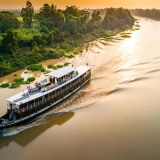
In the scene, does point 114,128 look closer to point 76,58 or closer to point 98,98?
point 98,98

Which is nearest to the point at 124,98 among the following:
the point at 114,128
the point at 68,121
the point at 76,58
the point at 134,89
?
the point at 134,89

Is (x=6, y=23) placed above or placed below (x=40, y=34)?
above

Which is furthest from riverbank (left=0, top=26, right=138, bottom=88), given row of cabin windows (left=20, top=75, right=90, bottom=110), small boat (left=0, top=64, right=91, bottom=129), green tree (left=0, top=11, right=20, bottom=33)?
green tree (left=0, top=11, right=20, bottom=33)

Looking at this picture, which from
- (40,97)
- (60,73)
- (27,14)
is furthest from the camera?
(27,14)

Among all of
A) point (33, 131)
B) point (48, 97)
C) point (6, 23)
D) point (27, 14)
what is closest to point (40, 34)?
point (6, 23)

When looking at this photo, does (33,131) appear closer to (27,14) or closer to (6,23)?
(6,23)

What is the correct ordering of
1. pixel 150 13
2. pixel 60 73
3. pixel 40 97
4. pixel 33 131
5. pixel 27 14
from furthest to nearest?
pixel 150 13
pixel 27 14
pixel 60 73
pixel 40 97
pixel 33 131
